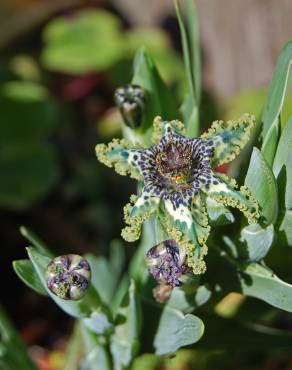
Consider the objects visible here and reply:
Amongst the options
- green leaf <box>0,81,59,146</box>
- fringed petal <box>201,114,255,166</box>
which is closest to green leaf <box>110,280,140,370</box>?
fringed petal <box>201,114,255,166</box>

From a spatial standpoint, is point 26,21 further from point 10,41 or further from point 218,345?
point 218,345

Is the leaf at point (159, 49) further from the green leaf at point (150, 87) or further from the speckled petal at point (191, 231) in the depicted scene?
the speckled petal at point (191, 231)

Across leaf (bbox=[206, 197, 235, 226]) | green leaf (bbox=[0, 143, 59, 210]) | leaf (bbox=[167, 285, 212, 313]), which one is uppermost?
leaf (bbox=[206, 197, 235, 226])

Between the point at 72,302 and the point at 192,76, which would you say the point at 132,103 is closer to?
the point at 192,76

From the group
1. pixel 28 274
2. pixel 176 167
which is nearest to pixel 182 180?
pixel 176 167

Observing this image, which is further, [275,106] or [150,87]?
[150,87]

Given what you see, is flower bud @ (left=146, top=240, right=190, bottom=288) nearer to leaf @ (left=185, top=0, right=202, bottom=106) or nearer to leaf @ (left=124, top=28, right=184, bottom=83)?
leaf @ (left=185, top=0, right=202, bottom=106)
